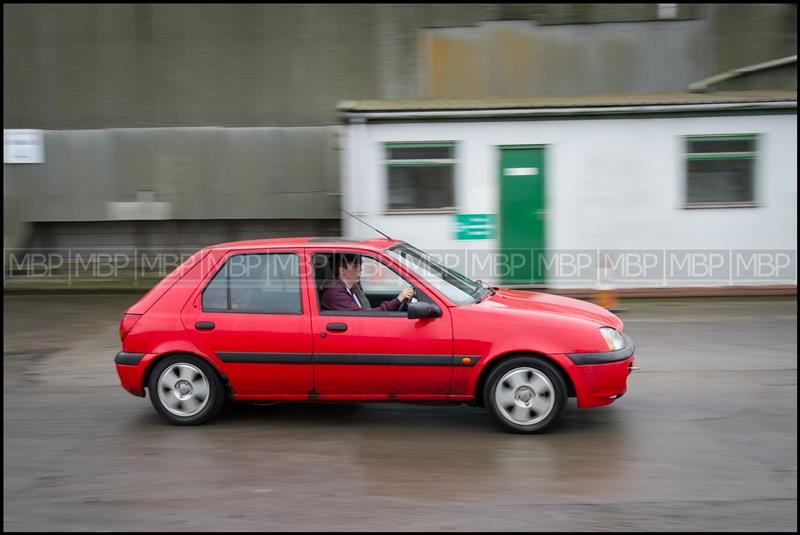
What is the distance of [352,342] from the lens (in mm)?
5738

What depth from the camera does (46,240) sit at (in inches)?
585

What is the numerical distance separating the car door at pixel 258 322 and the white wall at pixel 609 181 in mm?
6273

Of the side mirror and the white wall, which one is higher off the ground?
the white wall

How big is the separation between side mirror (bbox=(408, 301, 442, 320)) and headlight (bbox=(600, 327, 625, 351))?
48.6 inches

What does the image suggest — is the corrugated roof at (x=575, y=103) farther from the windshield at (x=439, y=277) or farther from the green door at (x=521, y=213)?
the windshield at (x=439, y=277)

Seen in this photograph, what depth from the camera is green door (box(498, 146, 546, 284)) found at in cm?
1215

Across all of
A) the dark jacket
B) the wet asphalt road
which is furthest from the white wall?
the dark jacket

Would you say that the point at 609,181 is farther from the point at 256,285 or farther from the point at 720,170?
the point at 256,285

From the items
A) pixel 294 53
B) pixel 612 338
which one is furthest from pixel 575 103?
pixel 612 338

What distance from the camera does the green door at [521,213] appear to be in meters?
12.1

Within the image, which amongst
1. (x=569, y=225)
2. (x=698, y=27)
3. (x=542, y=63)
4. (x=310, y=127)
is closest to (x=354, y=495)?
(x=569, y=225)

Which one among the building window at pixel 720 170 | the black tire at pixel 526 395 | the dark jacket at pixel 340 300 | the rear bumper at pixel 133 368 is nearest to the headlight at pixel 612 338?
the black tire at pixel 526 395

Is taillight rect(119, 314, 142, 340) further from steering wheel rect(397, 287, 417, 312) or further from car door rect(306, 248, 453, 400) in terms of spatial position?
steering wheel rect(397, 287, 417, 312)

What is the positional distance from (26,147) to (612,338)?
1277 cm
